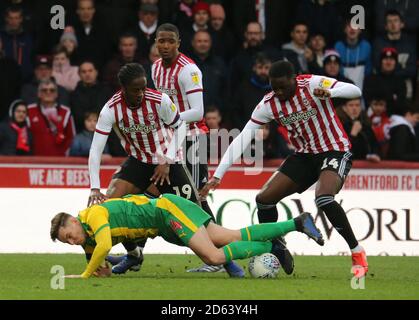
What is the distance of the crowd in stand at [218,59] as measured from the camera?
1511 cm

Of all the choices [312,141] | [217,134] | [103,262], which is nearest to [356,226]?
[217,134]

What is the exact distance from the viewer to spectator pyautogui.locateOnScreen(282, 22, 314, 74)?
16.0 m

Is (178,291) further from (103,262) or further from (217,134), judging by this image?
(217,134)

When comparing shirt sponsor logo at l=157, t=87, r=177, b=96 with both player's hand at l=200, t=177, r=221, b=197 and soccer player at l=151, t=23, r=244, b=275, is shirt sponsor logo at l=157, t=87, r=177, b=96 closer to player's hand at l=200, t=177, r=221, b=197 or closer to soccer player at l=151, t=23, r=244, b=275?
soccer player at l=151, t=23, r=244, b=275

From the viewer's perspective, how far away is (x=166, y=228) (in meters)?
10.0

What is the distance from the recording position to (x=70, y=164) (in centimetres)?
1420

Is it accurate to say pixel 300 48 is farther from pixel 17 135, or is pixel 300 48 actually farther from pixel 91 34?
pixel 17 135

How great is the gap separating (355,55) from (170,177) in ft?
20.8

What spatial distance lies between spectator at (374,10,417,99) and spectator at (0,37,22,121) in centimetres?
490

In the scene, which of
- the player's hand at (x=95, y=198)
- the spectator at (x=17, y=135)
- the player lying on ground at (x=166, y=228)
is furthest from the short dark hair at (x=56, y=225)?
the spectator at (x=17, y=135)

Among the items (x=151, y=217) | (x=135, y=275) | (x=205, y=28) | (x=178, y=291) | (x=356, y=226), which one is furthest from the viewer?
(x=205, y=28)

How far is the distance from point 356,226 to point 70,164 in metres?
3.44

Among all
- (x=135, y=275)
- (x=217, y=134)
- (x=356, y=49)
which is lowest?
(x=135, y=275)

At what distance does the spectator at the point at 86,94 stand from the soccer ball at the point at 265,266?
5.50m
